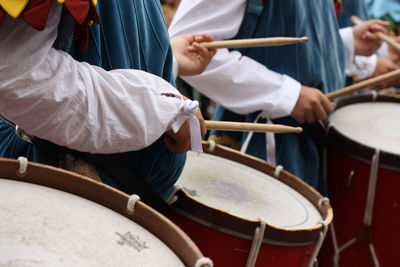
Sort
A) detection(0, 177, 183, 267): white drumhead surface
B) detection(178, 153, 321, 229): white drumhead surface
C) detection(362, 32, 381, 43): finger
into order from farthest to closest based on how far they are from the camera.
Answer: detection(362, 32, 381, 43): finger → detection(178, 153, 321, 229): white drumhead surface → detection(0, 177, 183, 267): white drumhead surface

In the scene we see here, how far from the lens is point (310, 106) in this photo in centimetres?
237

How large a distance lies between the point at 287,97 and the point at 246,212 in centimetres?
67

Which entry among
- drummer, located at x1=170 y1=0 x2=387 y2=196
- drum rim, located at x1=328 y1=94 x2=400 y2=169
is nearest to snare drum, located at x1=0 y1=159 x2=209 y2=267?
drummer, located at x1=170 y1=0 x2=387 y2=196

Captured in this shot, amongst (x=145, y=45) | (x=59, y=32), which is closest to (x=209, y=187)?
(x=145, y=45)

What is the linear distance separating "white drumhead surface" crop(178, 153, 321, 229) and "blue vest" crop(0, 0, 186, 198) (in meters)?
0.29

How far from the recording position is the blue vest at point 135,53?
138 centimetres

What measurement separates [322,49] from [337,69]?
18 centimetres

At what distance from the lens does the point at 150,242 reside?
1.14 meters

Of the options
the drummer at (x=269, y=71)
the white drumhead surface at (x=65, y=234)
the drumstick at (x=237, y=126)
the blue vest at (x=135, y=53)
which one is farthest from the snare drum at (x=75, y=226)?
the drummer at (x=269, y=71)

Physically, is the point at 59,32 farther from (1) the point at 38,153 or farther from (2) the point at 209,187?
(2) the point at 209,187

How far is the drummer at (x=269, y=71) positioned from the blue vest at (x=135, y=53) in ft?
2.78

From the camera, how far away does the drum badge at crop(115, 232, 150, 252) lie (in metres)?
1.11

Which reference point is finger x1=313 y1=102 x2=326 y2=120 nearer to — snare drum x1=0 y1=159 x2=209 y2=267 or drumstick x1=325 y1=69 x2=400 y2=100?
drumstick x1=325 y1=69 x2=400 y2=100

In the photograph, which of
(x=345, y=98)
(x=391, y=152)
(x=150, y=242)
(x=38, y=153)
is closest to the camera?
(x=150, y=242)
